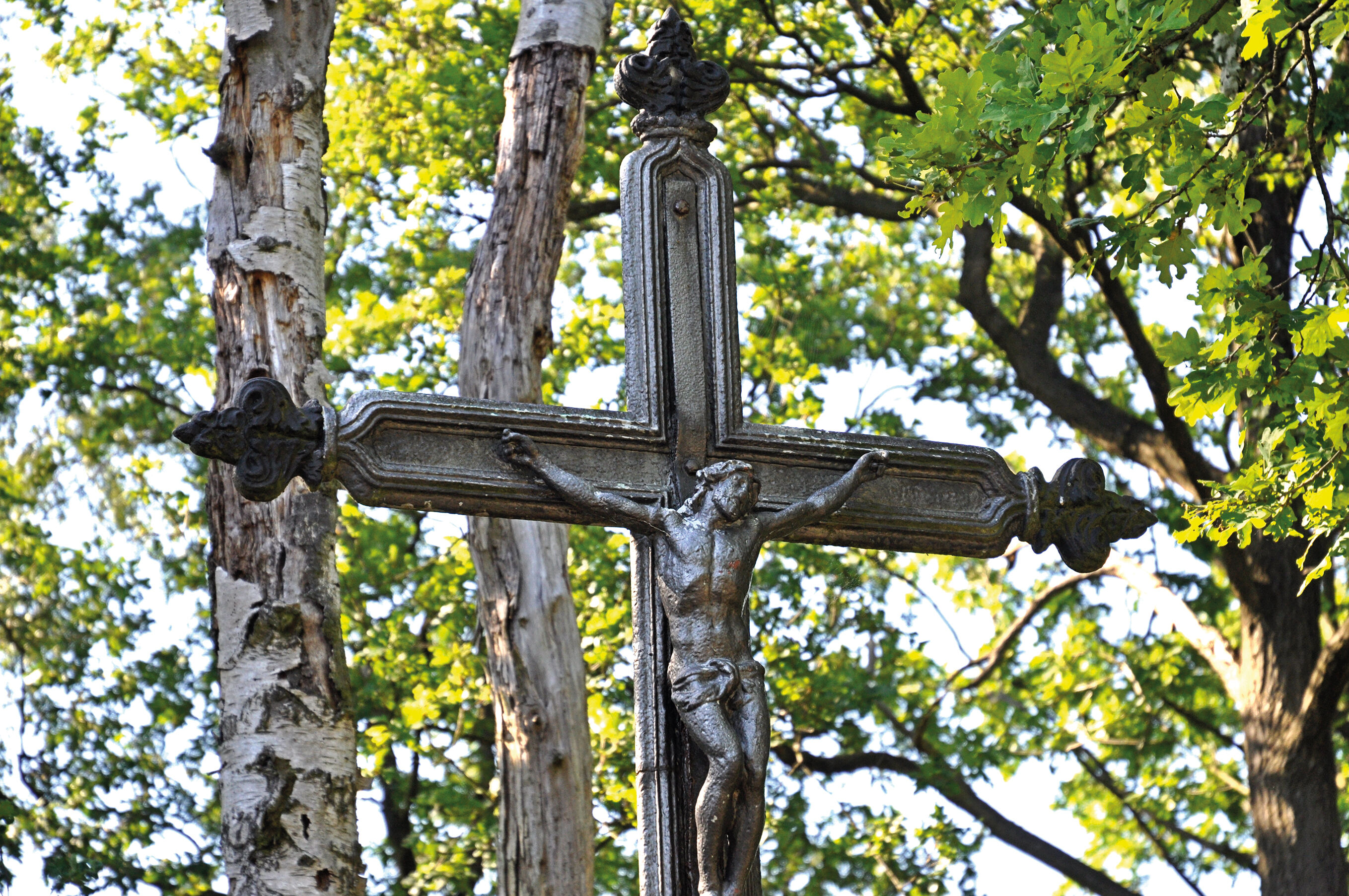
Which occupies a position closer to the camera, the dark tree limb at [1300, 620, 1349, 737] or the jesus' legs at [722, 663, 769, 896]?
the jesus' legs at [722, 663, 769, 896]

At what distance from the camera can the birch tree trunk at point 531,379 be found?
8516 mm

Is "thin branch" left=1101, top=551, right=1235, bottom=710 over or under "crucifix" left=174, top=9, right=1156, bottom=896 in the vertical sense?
over

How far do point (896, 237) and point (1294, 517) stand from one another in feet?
31.4

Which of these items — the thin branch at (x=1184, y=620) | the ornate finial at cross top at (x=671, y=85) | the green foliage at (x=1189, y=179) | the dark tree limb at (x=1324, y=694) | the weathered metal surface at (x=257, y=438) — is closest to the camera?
the weathered metal surface at (x=257, y=438)

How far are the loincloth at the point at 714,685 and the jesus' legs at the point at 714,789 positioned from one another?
0.03 m

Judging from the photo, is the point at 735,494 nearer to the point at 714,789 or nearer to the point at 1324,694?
the point at 714,789

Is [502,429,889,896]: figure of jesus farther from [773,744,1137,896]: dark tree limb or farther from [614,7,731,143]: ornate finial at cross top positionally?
[773,744,1137,896]: dark tree limb

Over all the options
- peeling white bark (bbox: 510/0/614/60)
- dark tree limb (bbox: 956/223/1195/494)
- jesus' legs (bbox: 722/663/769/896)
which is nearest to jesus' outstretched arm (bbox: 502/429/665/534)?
jesus' legs (bbox: 722/663/769/896)

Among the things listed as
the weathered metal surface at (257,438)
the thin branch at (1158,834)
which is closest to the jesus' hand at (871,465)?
the weathered metal surface at (257,438)

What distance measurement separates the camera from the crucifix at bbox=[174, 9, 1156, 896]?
4.05 metres

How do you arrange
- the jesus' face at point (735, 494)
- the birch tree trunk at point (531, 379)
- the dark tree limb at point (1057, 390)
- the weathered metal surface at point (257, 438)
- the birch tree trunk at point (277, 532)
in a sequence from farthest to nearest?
the dark tree limb at point (1057, 390)
the birch tree trunk at point (531, 379)
the birch tree trunk at point (277, 532)
the jesus' face at point (735, 494)
the weathered metal surface at point (257, 438)

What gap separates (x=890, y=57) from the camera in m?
12.2

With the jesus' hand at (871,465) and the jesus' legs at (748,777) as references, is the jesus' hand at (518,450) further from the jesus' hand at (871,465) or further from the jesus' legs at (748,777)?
the jesus' hand at (871,465)

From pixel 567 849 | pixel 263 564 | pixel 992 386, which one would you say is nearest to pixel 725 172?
pixel 263 564
